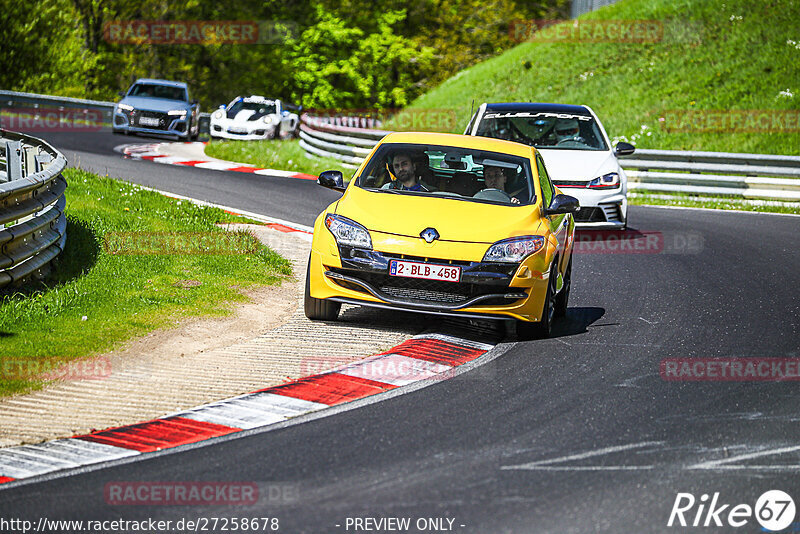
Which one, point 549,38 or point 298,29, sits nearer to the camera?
point 549,38

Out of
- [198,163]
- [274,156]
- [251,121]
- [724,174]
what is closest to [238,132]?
[251,121]

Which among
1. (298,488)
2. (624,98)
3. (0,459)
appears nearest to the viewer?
(298,488)

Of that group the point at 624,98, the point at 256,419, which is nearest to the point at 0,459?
the point at 256,419

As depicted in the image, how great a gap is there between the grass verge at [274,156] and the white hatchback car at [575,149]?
7415mm

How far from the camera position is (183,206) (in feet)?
46.8

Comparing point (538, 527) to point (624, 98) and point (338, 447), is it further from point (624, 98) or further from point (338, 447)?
point (624, 98)

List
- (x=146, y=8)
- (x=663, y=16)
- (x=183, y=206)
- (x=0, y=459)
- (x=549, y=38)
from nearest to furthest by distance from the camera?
(x=0, y=459) → (x=183, y=206) → (x=663, y=16) → (x=549, y=38) → (x=146, y=8)

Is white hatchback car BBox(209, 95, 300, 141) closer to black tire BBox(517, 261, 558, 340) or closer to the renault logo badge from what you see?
black tire BBox(517, 261, 558, 340)

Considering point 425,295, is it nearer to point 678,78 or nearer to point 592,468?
point 592,468

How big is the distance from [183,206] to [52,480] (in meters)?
9.25

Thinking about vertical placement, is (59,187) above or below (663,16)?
below
